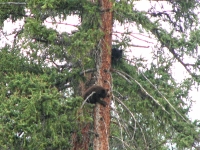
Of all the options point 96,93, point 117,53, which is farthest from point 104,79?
point 117,53

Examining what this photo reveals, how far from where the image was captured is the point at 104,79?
46.4ft

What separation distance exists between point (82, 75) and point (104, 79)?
693 millimetres

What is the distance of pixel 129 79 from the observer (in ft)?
49.4

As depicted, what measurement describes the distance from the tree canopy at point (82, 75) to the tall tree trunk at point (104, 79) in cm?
10

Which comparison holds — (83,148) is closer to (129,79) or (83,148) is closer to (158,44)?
(129,79)

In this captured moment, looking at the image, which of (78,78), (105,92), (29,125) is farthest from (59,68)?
(29,125)

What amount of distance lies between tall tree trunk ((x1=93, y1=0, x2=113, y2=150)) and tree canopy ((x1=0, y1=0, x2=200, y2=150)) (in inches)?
4.1

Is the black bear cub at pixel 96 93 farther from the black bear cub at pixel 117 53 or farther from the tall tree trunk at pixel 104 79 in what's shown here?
the black bear cub at pixel 117 53

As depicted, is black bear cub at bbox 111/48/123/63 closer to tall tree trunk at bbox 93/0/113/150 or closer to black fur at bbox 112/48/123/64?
black fur at bbox 112/48/123/64

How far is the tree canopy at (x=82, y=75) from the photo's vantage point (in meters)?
12.4

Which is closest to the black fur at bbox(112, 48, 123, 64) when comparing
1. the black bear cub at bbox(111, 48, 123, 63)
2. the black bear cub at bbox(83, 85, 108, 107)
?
the black bear cub at bbox(111, 48, 123, 63)

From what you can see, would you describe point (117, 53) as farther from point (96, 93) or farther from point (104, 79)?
point (96, 93)

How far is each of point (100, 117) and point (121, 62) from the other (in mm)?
1943

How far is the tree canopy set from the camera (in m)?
12.4
